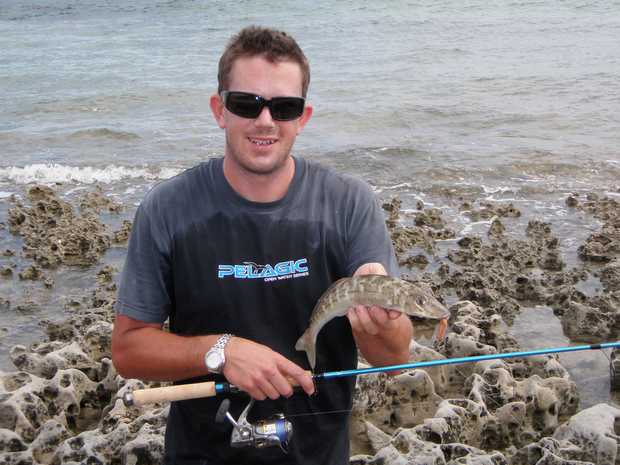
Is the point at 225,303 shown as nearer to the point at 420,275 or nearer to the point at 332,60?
the point at 420,275

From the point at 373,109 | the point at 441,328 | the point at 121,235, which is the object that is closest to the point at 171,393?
the point at 441,328

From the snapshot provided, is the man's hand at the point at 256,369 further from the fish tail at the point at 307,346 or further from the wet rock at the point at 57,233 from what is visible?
the wet rock at the point at 57,233

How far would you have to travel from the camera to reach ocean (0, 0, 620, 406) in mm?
13508

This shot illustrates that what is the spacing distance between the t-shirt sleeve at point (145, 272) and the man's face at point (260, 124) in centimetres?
53

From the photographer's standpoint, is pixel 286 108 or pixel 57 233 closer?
pixel 286 108

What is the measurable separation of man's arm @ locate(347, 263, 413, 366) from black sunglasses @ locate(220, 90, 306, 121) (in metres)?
0.86

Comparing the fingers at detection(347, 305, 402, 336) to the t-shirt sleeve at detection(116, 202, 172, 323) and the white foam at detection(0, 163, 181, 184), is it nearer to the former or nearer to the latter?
the t-shirt sleeve at detection(116, 202, 172, 323)

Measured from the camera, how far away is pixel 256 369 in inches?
124

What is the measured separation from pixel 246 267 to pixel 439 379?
11.8 ft

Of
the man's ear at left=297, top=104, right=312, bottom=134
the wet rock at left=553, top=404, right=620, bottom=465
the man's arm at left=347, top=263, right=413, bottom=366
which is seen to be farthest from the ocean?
the man's ear at left=297, top=104, right=312, bottom=134

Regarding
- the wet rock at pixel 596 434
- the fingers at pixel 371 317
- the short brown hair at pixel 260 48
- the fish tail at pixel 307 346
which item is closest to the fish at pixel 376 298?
the fingers at pixel 371 317

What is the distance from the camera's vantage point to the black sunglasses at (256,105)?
136 inches

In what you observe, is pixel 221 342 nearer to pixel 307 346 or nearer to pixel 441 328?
→ pixel 307 346

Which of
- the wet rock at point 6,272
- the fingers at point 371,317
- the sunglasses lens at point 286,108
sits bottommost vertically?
the wet rock at point 6,272
